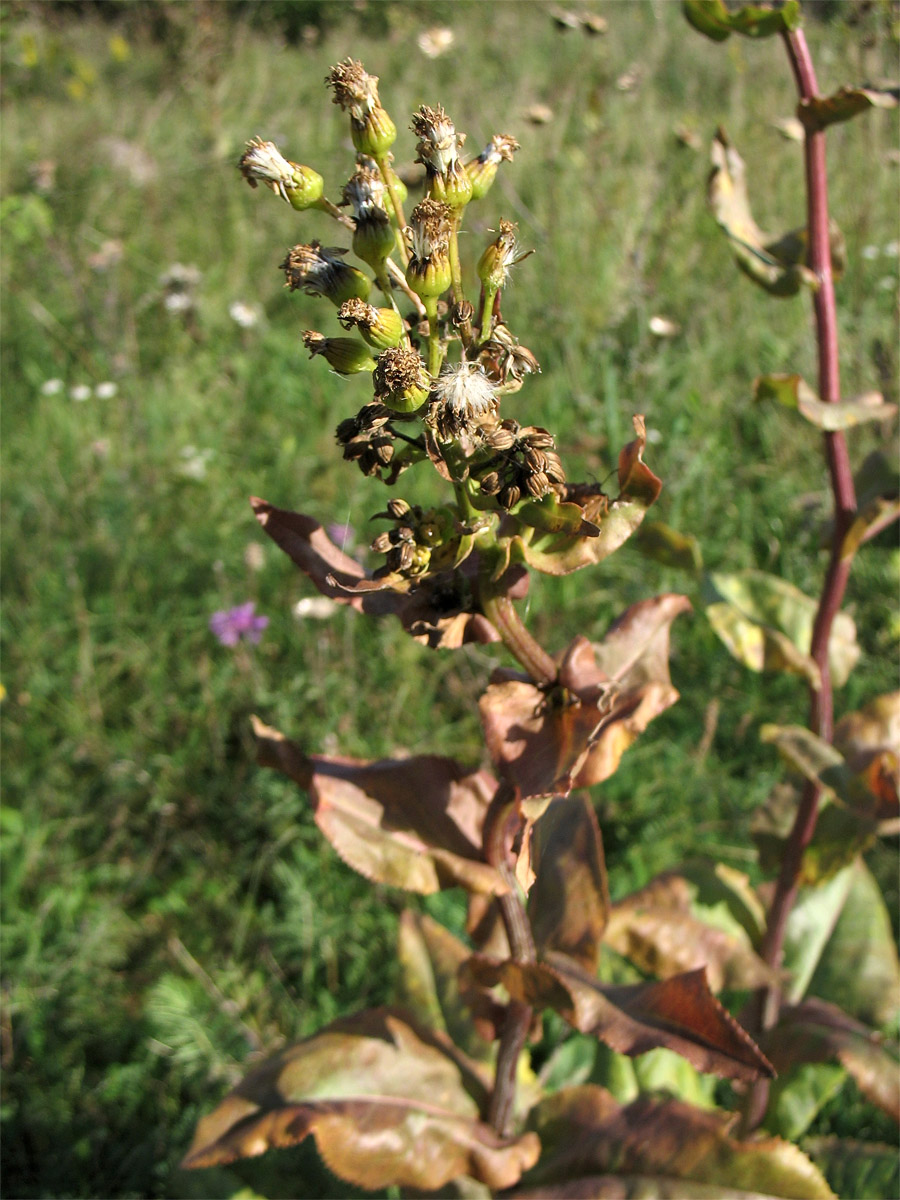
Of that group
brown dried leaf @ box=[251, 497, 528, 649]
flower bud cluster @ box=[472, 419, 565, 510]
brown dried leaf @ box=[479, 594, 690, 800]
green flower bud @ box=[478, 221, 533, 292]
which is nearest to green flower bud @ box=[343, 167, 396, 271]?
green flower bud @ box=[478, 221, 533, 292]

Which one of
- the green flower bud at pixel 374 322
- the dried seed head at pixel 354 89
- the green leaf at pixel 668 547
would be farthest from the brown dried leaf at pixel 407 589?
the green leaf at pixel 668 547

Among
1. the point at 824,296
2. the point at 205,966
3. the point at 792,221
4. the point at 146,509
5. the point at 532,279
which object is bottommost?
the point at 205,966

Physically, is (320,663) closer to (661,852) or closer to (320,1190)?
(661,852)

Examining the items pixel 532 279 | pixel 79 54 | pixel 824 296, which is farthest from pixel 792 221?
pixel 79 54

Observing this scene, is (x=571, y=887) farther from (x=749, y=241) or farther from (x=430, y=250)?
(x=749, y=241)

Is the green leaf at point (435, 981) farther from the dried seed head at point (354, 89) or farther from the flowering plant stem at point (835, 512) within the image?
the dried seed head at point (354, 89)

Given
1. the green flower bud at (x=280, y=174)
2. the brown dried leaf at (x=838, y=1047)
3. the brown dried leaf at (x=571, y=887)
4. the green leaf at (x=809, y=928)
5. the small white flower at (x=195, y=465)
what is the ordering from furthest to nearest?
the small white flower at (x=195, y=465) < the green leaf at (x=809, y=928) < the brown dried leaf at (x=838, y=1047) < the brown dried leaf at (x=571, y=887) < the green flower bud at (x=280, y=174)
